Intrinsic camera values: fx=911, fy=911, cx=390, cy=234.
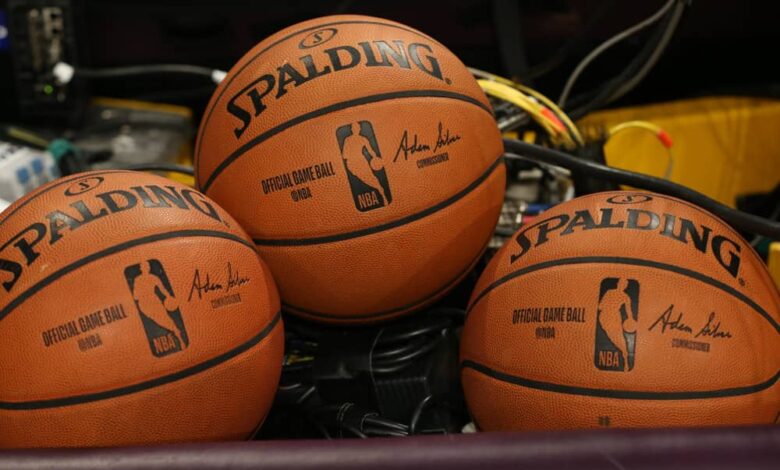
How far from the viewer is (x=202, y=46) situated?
2.34 meters

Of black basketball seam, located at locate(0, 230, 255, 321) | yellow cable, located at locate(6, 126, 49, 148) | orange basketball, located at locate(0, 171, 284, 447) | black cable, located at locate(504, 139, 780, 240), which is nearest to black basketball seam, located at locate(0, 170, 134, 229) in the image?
orange basketball, located at locate(0, 171, 284, 447)

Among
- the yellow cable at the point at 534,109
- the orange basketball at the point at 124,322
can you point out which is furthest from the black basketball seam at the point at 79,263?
the yellow cable at the point at 534,109

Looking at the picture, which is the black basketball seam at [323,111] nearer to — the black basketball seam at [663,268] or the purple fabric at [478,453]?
the black basketball seam at [663,268]

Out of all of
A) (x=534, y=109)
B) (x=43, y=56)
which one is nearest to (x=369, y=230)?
(x=534, y=109)

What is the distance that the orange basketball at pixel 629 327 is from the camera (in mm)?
906

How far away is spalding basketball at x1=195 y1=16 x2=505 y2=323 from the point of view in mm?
1054

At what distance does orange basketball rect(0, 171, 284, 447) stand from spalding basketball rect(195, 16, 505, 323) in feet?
0.35

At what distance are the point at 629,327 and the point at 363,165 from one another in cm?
35

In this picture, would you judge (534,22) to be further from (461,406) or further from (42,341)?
(42,341)

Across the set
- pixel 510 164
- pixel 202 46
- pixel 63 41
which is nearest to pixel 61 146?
pixel 63 41

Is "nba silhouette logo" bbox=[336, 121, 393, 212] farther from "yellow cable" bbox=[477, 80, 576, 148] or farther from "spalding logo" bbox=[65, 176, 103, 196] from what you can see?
"yellow cable" bbox=[477, 80, 576, 148]

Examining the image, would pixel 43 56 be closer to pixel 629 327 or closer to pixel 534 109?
pixel 534 109

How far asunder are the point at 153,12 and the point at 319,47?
136 cm

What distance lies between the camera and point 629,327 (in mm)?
913
